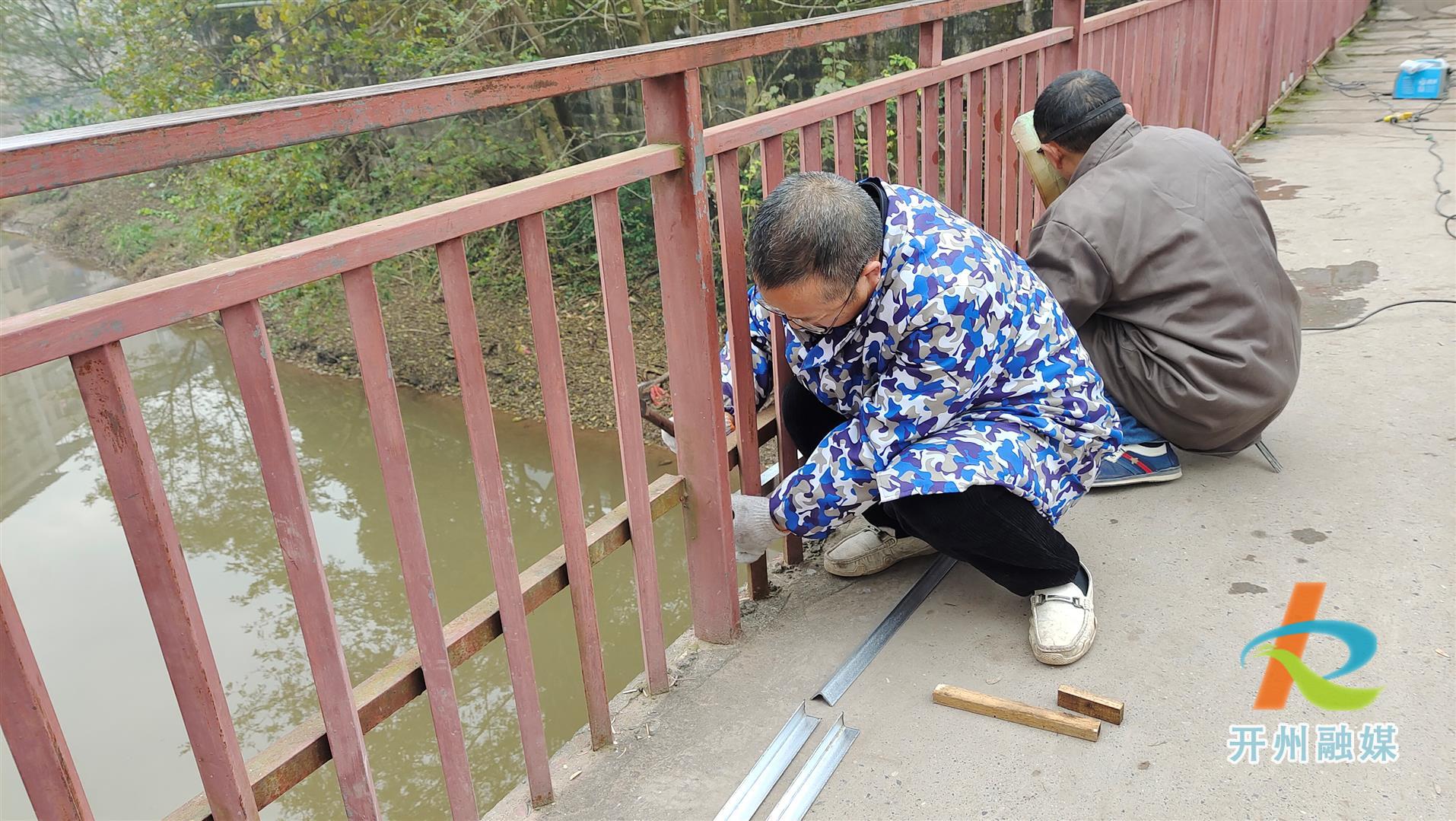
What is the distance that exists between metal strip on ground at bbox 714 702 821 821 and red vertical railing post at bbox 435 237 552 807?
348mm

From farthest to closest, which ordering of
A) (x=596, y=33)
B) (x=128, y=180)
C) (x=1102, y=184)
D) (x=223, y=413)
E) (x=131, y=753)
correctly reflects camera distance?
(x=128, y=180) < (x=223, y=413) < (x=596, y=33) < (x=131, y=753) < (x=1102, y=184)

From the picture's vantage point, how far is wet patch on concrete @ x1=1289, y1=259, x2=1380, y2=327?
12.0 feet

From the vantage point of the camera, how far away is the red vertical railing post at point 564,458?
5.40 ft

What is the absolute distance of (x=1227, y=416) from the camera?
8.31 feet

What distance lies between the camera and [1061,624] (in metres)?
2.06

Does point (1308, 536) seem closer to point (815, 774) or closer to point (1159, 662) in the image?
point (1159, 662)

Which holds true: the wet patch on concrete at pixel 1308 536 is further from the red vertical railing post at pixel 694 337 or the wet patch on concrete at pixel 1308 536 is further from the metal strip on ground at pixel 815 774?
the red vertical railing post at pixel 694 337

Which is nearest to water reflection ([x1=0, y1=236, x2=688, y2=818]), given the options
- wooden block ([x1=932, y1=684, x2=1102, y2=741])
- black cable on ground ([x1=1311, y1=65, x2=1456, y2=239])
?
wooden block ([x1=932, y1=684, x2=1102, y2=741])

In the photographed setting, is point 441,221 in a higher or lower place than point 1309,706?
higher

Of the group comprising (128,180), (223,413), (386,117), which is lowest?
(223,413)

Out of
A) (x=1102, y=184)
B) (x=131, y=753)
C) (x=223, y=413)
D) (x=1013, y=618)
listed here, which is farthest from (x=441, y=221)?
(x=223, y=413)

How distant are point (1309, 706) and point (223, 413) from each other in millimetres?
8253

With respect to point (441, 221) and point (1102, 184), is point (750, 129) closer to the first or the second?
point (441, 221)

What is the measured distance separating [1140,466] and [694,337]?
4.49 feet
